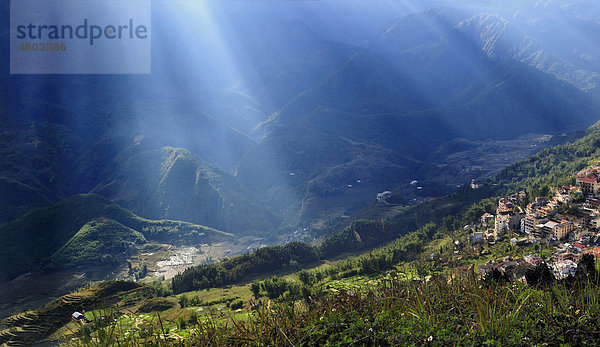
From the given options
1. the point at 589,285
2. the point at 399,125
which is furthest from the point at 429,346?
the point at 399,125

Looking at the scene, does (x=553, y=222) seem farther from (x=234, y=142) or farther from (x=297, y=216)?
(x=234, y=142)

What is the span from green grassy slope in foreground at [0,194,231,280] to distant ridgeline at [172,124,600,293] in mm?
34669

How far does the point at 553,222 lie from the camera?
29359mm

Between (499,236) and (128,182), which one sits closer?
(499,236)

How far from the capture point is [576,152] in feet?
214

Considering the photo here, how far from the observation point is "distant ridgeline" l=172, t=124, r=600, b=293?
36531mm

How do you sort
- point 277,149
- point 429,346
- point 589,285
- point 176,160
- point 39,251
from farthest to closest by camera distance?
point 277,149 < point 176,160 < point 39,251 < point 589,285 < point 429,346

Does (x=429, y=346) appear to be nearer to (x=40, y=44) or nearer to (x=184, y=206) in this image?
(x=184, y=206)

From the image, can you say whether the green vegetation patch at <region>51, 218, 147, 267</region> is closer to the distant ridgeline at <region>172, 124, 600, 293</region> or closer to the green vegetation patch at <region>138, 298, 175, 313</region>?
the distant ridgeline at <region>172, 124, 600, 293</region>

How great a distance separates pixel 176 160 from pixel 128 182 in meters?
16.1

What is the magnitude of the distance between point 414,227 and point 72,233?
61697mm

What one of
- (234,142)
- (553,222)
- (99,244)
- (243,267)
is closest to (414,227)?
(553,222)

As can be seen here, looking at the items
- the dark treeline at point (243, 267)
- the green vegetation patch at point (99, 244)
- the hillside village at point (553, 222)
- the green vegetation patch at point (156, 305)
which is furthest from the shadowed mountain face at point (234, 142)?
the green vegetation patch at point (156, 305)

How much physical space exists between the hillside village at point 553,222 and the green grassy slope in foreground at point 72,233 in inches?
2334
